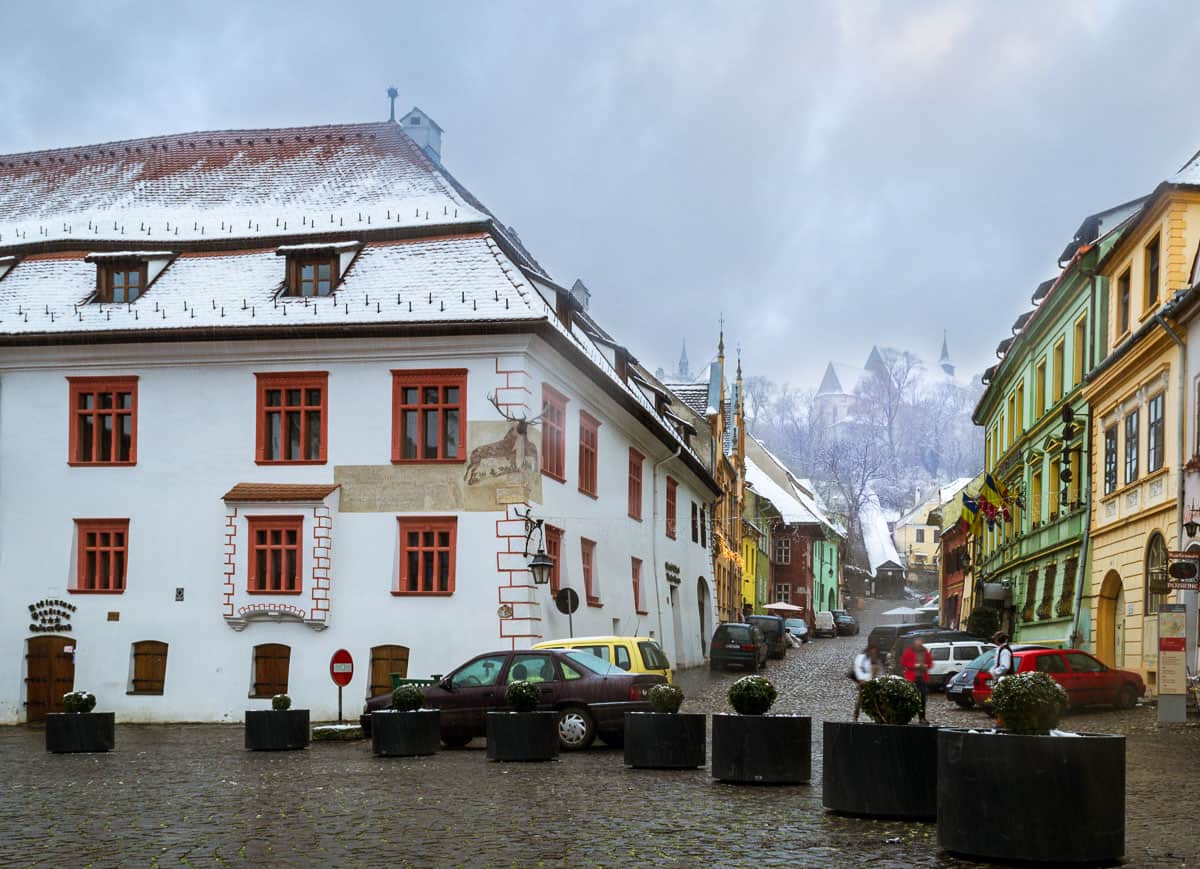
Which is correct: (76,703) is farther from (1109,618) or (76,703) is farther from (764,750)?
(1109,618)

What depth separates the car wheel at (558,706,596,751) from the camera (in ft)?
68.5

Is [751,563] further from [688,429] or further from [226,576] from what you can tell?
[226,576]

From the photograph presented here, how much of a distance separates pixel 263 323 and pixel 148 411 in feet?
11.0

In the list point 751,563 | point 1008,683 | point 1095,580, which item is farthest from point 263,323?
point 751,563

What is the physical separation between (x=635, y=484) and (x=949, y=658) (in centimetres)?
945

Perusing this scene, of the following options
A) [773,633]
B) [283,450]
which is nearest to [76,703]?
[283,450]

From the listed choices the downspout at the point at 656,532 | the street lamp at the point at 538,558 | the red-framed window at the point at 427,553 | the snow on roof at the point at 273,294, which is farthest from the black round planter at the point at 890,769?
the downspout at the point at 656,532

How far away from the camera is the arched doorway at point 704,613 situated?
172ft

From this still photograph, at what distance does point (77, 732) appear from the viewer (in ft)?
69.5

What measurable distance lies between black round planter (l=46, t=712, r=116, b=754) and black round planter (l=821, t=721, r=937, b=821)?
1293cm

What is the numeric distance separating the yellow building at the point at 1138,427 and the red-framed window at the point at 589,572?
11.9 meters

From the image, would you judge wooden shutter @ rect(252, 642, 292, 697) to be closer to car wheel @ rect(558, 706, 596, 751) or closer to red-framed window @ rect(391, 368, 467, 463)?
red-framed window @ rect(391, 368, 467, 463)

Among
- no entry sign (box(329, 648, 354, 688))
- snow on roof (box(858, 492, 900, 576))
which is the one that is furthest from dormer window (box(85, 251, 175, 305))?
snow on roof (box(858, 492, 900, 576))

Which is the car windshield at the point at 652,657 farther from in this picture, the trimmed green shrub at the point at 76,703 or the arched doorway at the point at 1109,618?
the arched doorway at the point at 1109,618
